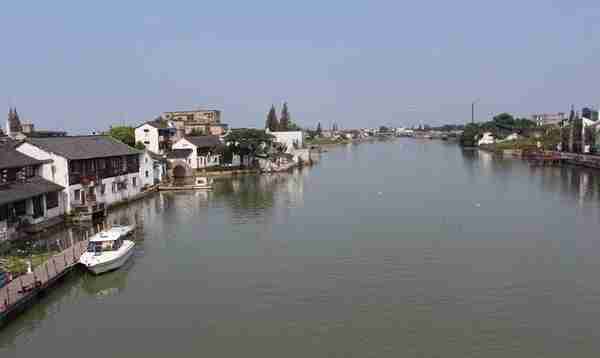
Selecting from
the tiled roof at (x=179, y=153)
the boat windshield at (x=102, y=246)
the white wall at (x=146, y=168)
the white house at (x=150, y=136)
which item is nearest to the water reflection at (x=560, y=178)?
the boat windshield at (x=102, y=246)

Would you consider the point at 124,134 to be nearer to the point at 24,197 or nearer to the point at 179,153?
the point at 179,153

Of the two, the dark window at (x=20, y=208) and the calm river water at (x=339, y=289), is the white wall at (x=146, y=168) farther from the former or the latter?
the dark window at (x=20, y=208)

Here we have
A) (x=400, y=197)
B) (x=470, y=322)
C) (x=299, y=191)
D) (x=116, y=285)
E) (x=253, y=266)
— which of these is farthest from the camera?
(x=299, y=191)

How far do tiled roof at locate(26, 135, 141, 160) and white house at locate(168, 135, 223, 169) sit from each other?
19657mm

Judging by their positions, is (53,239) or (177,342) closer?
(177,342)

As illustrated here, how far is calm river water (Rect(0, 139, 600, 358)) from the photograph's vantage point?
589 inches

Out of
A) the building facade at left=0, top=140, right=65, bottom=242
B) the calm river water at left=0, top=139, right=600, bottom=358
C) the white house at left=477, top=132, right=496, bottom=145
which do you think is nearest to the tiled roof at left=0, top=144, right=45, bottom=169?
the building facade at left=0, top=140, right=65, bottom=242

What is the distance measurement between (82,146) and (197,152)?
2875cm

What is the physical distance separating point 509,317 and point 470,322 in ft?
4.74

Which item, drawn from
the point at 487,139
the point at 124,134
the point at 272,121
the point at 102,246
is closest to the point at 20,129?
the point at 124,134

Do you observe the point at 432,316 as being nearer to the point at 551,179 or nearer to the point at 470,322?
the point at 470,322

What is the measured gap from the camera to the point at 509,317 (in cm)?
1634

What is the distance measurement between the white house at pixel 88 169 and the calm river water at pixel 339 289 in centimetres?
281

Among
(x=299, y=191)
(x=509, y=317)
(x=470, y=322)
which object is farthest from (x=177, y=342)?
(x=299, y=191)
